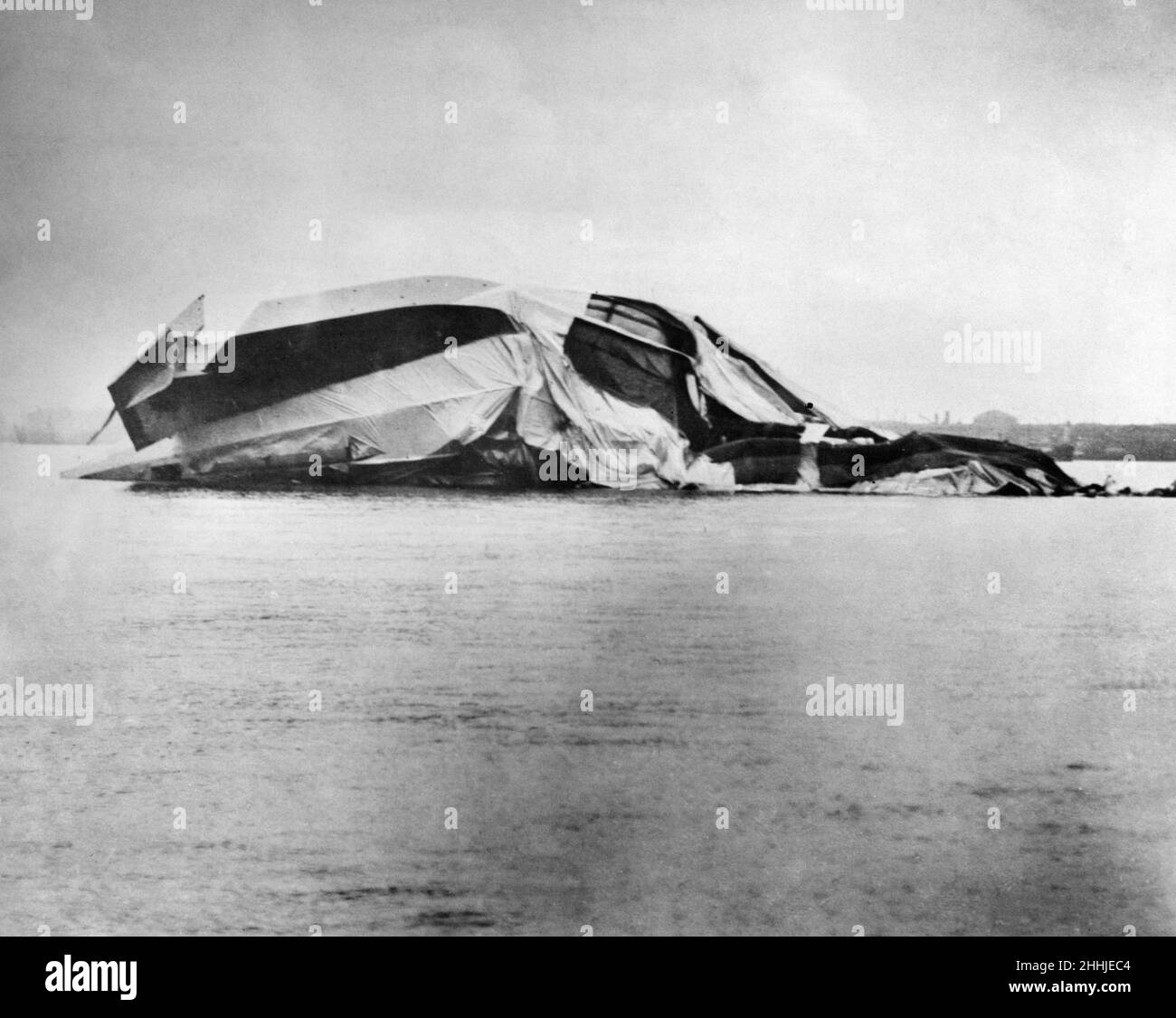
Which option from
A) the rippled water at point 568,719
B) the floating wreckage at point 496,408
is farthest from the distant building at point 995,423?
the rippled water at point 568,719

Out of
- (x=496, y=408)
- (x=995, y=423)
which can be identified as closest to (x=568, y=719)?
(x=496, y=408)

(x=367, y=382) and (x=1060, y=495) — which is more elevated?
(x=367, y=382)

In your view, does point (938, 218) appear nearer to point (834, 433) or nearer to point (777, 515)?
point (834, 433)

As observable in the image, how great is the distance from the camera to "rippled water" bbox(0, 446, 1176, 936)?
3.33m

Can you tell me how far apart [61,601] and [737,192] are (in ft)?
8.66

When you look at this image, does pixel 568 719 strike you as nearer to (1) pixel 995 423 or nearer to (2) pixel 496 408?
(2) pixel 496 408

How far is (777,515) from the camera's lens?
349cm

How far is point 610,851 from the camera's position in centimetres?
333

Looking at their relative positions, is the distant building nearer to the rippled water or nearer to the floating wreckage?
the floating wreckage

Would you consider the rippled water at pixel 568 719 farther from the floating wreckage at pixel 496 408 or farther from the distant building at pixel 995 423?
the distant building at pixel 995 423

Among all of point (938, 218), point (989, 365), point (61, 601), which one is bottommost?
point (61, 601)

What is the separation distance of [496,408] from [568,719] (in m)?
1.07
